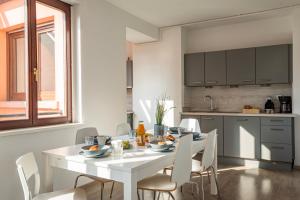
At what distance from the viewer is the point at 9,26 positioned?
2.70 meters

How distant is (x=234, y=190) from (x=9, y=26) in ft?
10.8

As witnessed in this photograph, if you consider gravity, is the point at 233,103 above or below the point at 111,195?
above

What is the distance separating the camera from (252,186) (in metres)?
3.33

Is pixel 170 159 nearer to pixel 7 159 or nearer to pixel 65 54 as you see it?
pixel 7 159

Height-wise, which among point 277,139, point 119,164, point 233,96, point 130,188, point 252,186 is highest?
point 233,96

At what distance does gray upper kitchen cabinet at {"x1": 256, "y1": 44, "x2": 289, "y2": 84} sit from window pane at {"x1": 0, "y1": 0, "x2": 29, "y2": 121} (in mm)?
3660

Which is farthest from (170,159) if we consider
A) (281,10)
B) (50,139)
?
(281,10)

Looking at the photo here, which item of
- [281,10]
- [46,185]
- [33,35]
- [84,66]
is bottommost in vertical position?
[46,185]

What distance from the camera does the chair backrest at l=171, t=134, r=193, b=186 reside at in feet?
6.66

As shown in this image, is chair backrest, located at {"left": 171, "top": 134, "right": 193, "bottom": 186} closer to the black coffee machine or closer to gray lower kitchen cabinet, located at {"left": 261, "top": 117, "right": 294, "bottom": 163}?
gray lower kitchen cabinet, located at {"left": 261, "top": 117, "right": 294, "bottom": 163}

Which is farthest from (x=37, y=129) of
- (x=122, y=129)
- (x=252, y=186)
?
(x=252, y=186)

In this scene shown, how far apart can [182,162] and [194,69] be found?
3.11 m

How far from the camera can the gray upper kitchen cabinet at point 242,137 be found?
13.7 feet

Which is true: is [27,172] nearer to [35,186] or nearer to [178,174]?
[35,186]
